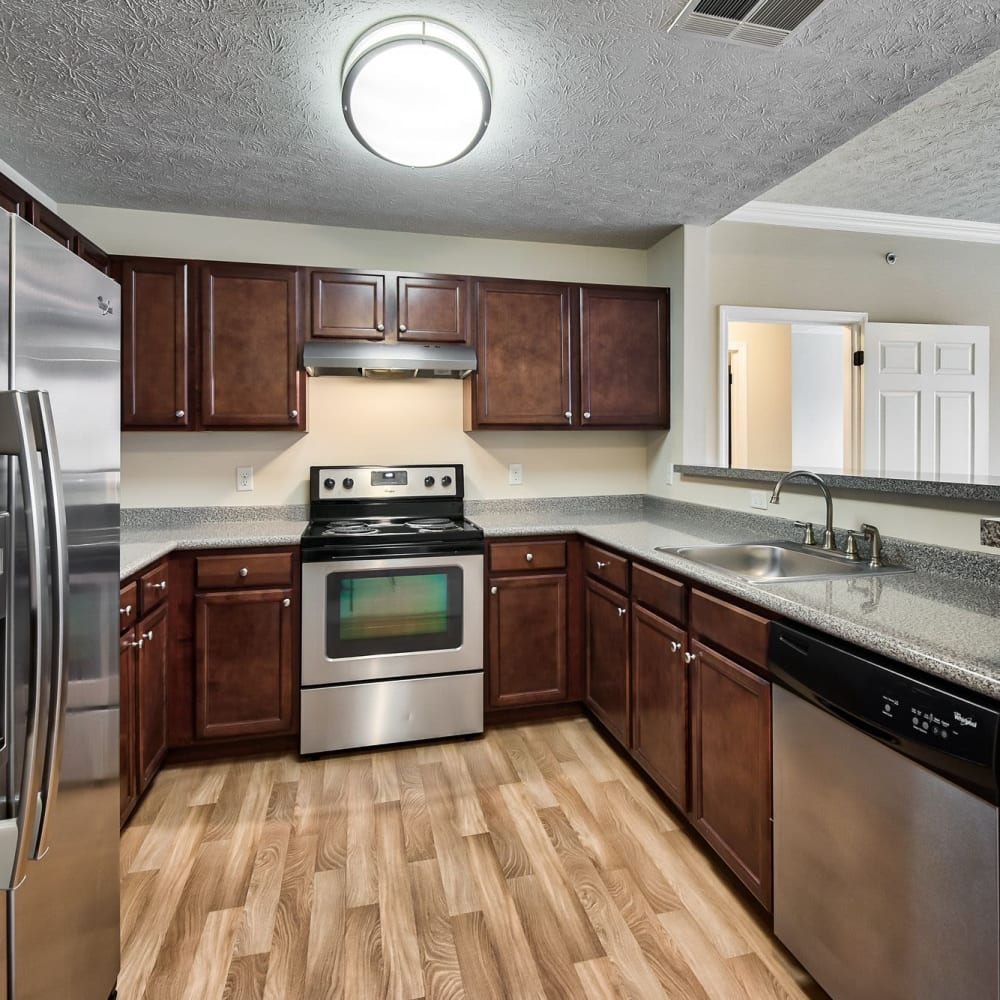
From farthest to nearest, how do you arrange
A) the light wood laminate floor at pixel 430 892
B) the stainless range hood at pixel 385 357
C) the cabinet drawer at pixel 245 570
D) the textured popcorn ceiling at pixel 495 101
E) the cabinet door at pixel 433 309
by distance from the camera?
1. the cabinet door at pixel 433 309
2. the stainless range hood at pixel 385 357
3. the cabinet drawer at pixel 245 570
4. the textured popcorn ceiling at pixel 495 101
5. the light wood laminate floor at pixel 430 892

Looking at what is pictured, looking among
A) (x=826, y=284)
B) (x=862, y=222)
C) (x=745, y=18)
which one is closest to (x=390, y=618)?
(x=745, y=18)

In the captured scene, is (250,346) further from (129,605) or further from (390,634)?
(390,634)

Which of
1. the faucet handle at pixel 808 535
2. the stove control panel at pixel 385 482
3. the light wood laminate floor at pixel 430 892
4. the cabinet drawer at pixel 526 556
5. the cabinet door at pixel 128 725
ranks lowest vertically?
the light wood laminate floor at pixel 430 892

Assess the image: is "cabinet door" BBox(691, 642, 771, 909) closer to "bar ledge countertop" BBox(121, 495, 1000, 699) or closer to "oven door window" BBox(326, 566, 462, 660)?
"bar ledge countertop" BBox(121, 495, 1000, 699)

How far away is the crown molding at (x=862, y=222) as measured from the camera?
3.31 meters

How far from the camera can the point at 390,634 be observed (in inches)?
103

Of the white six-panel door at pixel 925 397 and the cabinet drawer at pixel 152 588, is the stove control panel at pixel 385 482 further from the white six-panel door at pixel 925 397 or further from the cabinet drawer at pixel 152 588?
the white six-panel door at pixel 925 397

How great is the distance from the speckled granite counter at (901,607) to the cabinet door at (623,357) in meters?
0.88

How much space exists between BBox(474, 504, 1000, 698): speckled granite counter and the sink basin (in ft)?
0.36

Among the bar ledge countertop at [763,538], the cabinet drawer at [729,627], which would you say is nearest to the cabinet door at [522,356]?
the bar ledge countertop at [763,538]

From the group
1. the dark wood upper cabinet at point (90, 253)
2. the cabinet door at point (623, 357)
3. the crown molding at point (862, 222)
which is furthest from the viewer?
the crown molding at point (862, 222)

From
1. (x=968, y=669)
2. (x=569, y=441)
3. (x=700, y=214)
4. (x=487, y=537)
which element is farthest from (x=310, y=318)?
(x=968, y=669)

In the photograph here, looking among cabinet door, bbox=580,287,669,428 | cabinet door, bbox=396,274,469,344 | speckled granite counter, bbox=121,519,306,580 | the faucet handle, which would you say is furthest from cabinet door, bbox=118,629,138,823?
the faucet handle

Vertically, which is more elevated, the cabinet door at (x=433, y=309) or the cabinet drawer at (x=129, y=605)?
the cabinet door at (x=433, y=309)
